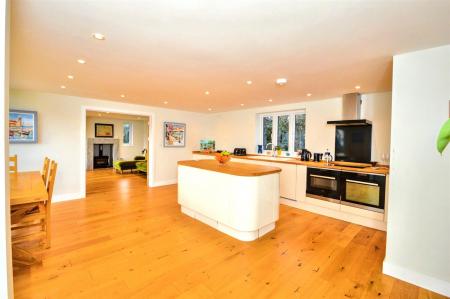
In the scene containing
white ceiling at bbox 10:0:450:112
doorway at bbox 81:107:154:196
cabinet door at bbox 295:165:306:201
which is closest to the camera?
white ceiling at bbox 10:0:450:112

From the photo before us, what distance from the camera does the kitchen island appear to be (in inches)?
106

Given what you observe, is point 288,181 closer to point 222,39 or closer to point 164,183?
point 222,39

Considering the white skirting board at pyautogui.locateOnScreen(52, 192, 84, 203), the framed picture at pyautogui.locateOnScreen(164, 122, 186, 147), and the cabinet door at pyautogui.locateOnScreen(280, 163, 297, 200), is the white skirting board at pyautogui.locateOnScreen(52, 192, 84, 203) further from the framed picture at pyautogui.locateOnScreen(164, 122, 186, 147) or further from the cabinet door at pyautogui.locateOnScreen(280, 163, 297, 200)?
the cabinet door at pyautogui.locateOnScreen(280, 163, 297, 200)

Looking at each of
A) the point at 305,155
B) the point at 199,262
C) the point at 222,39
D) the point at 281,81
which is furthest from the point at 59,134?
the point at 305,155

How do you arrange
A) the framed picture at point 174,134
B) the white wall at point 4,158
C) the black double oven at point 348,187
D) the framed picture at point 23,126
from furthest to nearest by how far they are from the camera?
the framed picture at point 174,134
the framed picture at point 23,126
the black double oven at point 348,187
the white wall at point 4,158

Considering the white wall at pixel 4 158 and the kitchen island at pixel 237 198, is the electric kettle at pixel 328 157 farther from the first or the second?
the white wall at pixel 4 158

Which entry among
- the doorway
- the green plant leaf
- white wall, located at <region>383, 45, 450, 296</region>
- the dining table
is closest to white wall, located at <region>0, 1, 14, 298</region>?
the dining table

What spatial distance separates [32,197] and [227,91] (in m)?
2.98

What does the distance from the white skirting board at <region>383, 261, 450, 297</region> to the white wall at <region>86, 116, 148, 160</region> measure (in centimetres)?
962

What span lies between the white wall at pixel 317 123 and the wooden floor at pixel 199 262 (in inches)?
63.1

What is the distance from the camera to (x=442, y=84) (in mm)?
1848

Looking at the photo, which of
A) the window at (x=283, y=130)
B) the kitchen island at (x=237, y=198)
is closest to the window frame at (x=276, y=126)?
the window at (x=283, y=130)

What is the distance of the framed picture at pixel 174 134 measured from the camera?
5973 mm

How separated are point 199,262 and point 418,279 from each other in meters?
2.12
